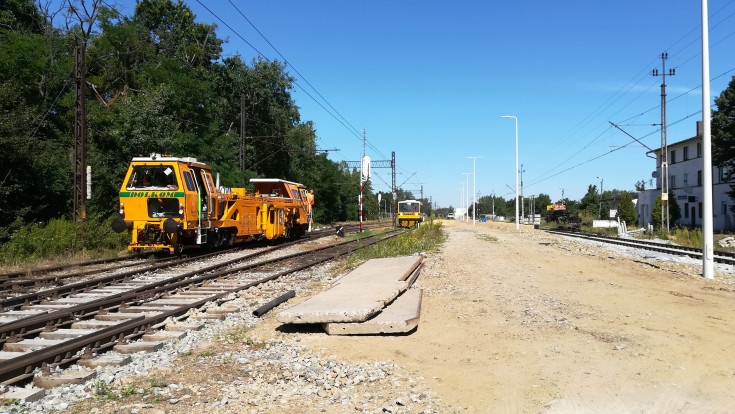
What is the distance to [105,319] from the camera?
25.1 feet

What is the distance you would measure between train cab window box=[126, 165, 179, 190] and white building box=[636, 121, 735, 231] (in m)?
42.9

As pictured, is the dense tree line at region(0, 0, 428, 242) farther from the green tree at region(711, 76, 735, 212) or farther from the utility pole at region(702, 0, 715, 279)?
the green tree at region(711, 76, 735, 212)

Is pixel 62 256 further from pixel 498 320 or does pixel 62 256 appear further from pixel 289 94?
pixel 289 94

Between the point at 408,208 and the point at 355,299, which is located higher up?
the point at 408,208

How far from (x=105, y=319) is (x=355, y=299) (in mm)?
3724

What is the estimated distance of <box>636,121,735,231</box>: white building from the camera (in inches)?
1764

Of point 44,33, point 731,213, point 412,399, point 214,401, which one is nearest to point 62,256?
point 214,401

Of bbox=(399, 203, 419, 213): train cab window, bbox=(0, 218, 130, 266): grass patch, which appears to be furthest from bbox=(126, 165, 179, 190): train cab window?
bbox=(399, 203, 419, 213): train cab window

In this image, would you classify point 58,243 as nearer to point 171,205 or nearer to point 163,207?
point 163,207

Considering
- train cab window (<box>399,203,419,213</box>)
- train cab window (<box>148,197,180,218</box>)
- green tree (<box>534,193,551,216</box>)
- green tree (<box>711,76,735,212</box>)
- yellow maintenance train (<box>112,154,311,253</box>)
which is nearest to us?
yellow maintenance train (<box>112,154,311,253</box>)

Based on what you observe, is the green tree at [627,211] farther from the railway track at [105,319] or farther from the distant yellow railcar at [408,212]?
the railway track at [105,319]

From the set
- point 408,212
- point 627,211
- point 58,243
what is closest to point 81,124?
point 58,243

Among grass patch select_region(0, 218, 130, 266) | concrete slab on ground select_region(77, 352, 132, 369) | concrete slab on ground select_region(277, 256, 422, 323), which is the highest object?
grass patch select_region(0, 218, 130, 266)

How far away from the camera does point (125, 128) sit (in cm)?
2375
